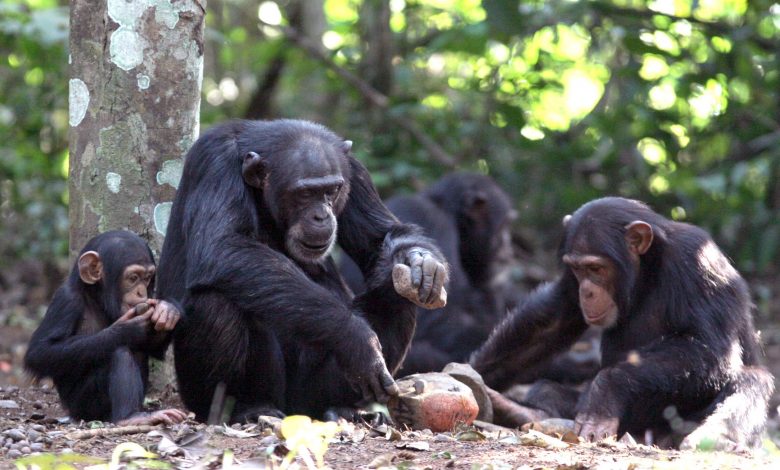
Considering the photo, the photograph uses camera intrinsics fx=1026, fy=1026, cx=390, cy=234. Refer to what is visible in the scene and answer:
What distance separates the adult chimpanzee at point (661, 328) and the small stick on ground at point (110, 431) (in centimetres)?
238

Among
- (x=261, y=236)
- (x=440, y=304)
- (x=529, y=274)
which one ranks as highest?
(x=261, y=236)

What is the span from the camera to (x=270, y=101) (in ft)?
46.0

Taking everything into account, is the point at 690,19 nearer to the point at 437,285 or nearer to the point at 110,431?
the point at 437,285

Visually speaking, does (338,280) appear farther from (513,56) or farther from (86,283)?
(513,56)

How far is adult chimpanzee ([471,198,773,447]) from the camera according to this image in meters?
5.80

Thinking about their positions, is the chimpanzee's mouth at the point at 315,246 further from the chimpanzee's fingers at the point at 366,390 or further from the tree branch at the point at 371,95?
the tree branch at the point at 371,95

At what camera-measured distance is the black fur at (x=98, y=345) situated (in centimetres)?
525

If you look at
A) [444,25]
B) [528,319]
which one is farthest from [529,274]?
[528,319]

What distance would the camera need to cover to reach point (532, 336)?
22.8ft

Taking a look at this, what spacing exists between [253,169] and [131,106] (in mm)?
1125

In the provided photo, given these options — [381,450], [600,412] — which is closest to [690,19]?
[600,412]

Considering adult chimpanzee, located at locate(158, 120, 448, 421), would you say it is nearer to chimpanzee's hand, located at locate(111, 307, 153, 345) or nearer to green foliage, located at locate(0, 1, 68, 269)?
chimpanzee's hand, located at locate(111, 307, 153, 345)

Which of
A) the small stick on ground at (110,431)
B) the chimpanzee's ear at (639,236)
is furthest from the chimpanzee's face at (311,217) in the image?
the chimpanzee's ear at (639,236)

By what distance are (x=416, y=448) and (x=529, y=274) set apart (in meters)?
8.19
